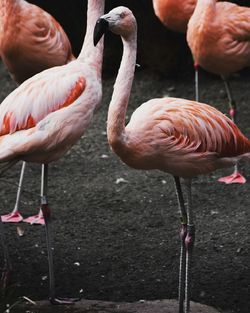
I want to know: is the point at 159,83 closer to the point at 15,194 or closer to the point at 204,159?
the point at 15,194

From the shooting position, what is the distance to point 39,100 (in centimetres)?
481

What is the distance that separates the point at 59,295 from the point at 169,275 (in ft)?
2.39

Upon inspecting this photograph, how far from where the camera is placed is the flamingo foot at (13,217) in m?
6.36

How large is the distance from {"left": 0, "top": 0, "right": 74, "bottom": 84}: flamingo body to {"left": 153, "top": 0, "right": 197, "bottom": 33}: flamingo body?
196 cm

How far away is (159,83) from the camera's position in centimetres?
967

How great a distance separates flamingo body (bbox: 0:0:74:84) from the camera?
6359 millimetres

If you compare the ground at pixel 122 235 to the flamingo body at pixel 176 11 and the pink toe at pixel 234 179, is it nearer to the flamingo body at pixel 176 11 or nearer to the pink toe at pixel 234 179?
the pink toe at pixel 234 179

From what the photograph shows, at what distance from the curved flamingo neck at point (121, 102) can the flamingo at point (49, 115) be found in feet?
1.17

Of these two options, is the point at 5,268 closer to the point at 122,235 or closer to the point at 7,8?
the point at 122,235

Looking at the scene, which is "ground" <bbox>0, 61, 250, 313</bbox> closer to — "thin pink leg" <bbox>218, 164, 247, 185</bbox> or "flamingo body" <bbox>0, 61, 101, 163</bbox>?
"thin pink leg" <bbox>218, 164, 247, 185</bbox>

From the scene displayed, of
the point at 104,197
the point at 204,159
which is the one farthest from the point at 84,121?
the point at 104,197

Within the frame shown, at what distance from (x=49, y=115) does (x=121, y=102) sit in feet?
1.69

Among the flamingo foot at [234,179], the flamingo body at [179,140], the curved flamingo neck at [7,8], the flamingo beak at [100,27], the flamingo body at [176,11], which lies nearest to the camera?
the flamingo beak at [100,27]

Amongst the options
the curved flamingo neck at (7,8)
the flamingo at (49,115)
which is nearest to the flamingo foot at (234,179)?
the curved flamingo neck at (7,8)
